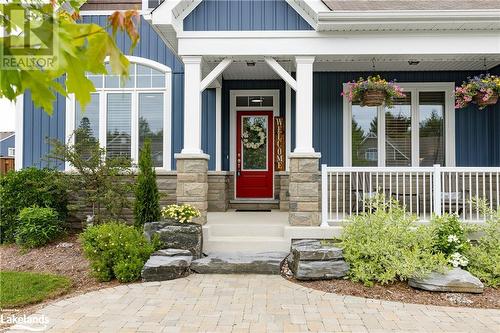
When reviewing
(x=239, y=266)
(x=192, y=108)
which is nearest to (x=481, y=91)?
(x=192, y=108)

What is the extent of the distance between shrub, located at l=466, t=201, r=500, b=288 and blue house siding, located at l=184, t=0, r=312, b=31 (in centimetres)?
400

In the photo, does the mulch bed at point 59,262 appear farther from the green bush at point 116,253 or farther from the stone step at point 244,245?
the stone step at point 244,245

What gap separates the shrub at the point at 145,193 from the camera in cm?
620

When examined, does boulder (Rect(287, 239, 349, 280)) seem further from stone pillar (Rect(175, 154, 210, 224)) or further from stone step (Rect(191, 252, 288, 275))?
stone pillar (Rect(175, 154, 210, 224))

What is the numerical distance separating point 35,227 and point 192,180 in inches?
113

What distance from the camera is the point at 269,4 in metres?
6.46

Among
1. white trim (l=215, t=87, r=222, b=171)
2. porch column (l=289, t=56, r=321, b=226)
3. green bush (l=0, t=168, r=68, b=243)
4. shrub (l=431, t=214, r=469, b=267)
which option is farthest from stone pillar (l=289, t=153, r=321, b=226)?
green bush (l=0, t=168, r=68, b=243)

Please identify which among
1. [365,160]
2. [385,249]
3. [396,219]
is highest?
A: [365,160]

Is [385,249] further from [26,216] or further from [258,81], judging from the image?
[26,216]

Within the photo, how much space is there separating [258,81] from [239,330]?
20.6 feet

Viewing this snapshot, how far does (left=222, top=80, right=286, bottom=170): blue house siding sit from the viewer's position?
8.94 m

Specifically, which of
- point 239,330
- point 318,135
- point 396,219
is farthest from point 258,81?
point 239,330

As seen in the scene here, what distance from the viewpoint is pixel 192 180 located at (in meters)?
6.35

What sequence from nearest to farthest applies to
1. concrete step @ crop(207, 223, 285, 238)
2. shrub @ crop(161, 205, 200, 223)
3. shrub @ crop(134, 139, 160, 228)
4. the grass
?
the grass, shrub @ crop(161, 205, 200, 223), shrub @ crop(134, 139, 160, 228), concrete step @ crop(207, 223, 285, 238)
